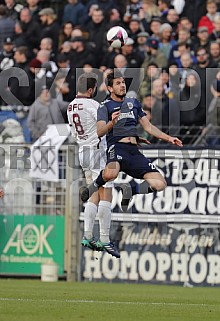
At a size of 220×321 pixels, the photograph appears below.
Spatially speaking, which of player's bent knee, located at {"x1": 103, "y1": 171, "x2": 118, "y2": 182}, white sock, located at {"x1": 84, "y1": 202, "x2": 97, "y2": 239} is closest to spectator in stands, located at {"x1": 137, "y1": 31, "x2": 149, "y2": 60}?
white sock, located at {"x1": 84, "y1": 202, "x2": 97, "y2": 239}

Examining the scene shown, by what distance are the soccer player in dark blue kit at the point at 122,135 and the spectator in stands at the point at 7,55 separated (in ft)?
26.7

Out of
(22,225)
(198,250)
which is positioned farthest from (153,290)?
(22,225)

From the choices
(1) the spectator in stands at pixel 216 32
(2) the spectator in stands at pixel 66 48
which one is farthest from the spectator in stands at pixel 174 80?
(2) the spectator in stands at pixel 66 48

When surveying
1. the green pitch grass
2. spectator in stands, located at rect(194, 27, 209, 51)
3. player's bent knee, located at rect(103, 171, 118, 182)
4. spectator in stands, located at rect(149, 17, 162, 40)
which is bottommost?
the green pitch grass

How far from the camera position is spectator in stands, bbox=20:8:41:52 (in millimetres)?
24109

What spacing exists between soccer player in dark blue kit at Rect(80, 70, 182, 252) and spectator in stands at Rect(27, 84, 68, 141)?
5256 mm

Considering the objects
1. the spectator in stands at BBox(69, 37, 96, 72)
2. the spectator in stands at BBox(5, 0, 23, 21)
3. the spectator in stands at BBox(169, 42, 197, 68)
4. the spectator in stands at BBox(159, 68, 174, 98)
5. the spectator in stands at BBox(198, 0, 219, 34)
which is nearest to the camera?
the spectator in stands at BBox(159, 68, 174, 98)

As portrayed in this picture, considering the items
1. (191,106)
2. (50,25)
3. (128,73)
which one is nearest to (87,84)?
(191,106)

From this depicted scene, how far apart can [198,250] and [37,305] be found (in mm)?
6551

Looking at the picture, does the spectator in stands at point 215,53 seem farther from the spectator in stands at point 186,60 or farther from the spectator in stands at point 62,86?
the spectator in stands at point 62,86

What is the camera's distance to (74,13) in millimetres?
24297

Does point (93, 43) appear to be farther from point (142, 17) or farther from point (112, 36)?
point (112, 36)

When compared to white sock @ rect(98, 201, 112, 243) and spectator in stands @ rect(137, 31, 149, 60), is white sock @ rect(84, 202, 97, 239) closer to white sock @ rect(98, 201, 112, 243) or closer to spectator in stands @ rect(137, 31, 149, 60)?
white sock @ rect(98, 201, 112, 243)

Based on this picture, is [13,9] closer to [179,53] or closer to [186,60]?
[179,53]
